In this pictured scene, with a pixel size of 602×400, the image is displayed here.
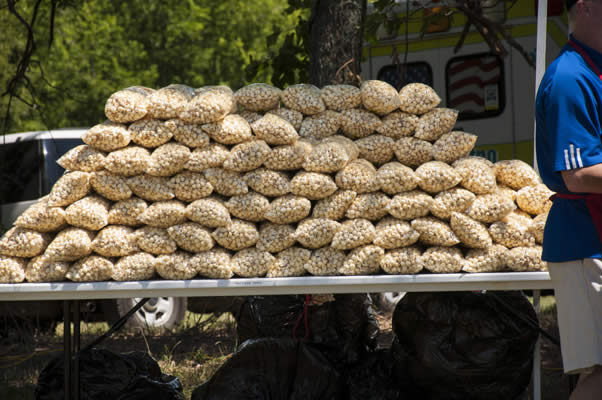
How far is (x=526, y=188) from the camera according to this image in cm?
307

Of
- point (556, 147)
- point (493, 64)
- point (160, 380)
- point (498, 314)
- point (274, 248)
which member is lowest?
point (160, 380)

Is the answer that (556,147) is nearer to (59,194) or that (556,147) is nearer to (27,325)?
(59,194)

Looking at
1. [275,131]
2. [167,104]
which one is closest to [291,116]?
[275,131]

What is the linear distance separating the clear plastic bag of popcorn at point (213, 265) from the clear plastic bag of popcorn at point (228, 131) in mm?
547

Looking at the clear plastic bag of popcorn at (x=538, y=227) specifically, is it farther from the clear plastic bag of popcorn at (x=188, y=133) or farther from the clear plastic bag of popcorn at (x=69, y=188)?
the clear plastic bag of popcorn at (x=69, y=188)

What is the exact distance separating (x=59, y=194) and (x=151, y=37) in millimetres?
13641

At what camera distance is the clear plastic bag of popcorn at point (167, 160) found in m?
3.05

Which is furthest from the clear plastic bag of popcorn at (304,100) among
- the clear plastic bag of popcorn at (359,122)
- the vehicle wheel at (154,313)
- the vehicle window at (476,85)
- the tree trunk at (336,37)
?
the vehicle window at (476,85)

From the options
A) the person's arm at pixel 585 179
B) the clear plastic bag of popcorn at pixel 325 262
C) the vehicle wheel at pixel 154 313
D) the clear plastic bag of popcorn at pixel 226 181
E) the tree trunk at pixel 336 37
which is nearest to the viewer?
the person's arm at pixel 585 179

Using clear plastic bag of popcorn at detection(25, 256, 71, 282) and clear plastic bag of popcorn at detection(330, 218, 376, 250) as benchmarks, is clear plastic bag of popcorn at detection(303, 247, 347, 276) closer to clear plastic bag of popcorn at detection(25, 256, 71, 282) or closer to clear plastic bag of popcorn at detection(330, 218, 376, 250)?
clear plastic bag of popcorn at detection(330, 218, 376, 250)

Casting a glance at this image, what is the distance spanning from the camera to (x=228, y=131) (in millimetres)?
3082

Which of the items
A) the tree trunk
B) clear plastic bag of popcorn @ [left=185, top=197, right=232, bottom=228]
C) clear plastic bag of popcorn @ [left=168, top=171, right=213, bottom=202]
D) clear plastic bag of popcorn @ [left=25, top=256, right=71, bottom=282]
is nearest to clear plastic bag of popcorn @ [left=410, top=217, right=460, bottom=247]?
clear plastic bag of popcorn @ [left=185, top=197, right=232, bottom=228]

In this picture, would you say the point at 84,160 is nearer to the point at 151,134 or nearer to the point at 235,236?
the point at 151,134

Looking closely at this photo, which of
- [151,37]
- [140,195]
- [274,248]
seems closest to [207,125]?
[140,195]
